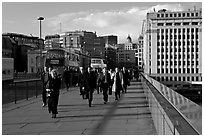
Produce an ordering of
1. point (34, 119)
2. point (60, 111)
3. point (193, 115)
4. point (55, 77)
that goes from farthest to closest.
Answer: point (60, 111), point (55, 77), point (34, 119), point (193, 115)

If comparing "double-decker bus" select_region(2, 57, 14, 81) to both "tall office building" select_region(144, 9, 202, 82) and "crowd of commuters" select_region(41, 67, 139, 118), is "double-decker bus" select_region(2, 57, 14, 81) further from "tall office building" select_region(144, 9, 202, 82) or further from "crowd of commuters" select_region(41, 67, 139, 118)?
"tall office building" select_region(144, 9, 202, 82)

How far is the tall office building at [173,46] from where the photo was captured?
127125mm

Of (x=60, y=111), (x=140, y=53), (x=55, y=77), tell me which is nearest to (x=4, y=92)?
(x=60, y=111)

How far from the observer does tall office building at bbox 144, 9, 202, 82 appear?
12712cm

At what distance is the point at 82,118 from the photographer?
888cm

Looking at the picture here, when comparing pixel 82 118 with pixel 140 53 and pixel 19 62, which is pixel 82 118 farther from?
pixel 140 53

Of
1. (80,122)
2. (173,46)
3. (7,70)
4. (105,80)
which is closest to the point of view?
(80,122)

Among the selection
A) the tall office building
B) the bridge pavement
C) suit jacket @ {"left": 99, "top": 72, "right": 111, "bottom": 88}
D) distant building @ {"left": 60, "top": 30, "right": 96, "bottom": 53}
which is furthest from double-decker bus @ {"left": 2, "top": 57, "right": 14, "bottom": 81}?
the tall office building

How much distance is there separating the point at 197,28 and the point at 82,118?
12388 centimetres

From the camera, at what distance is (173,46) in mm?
130625

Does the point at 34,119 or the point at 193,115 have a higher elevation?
the point at 193,115

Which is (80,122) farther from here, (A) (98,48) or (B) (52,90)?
(A) (98,48)

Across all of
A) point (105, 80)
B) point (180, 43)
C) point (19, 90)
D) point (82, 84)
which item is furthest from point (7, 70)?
point (180, 43)

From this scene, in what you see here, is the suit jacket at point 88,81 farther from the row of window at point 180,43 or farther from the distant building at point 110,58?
the row of window at point 180,43
